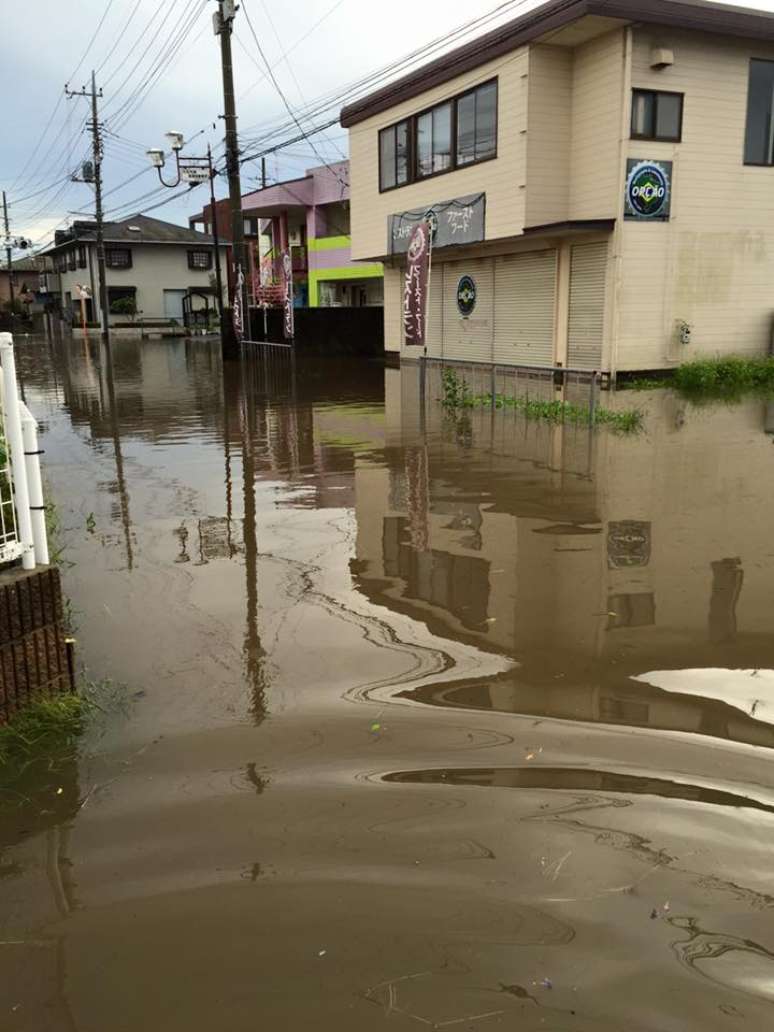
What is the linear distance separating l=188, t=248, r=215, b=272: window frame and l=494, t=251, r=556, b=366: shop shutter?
42.2 meters

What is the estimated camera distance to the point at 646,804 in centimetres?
324

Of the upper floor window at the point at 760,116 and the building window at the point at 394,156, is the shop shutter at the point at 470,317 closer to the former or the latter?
the building window at the point at 394,156

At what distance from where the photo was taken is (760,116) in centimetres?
1769

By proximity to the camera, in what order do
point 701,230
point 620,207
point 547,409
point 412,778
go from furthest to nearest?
point 701,230
point 620,207
point 547,409
point 412,778

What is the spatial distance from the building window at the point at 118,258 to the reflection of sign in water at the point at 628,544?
5506 centimetres

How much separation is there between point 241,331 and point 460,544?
19622mm

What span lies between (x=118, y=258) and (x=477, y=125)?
139ft

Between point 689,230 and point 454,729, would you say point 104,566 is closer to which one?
point 454,729

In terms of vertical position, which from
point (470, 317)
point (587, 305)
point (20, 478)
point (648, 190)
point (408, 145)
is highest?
point (408, 145)

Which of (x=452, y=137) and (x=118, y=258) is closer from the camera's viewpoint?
(x=452, y=137)

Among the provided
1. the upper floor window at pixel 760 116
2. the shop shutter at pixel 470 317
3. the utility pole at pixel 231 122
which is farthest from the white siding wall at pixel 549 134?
the utility pole at pixel 231 122

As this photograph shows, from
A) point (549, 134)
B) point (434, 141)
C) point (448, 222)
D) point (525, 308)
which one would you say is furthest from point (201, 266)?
point (549, 134)

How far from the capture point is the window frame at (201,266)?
58281 mm

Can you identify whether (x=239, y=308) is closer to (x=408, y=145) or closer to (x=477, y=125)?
(x=408, y=145)
